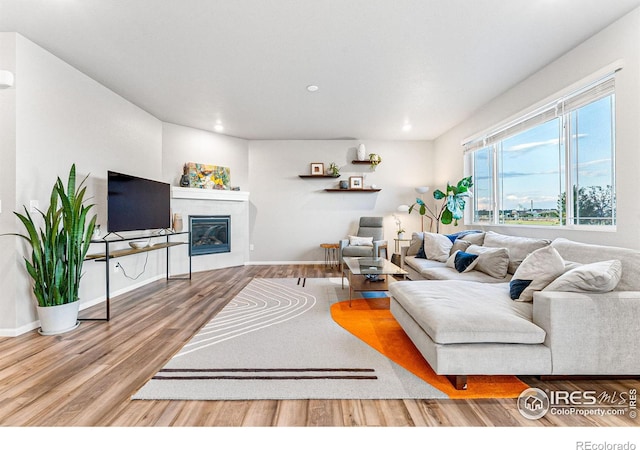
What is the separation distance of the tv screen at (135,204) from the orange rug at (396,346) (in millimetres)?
2722

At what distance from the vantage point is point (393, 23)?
2.47m

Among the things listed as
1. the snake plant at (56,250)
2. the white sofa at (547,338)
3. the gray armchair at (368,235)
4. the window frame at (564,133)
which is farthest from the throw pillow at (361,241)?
the snake plant at (56,250)

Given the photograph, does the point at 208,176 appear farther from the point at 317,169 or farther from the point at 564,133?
the point at 564,133

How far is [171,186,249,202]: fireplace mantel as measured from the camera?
5203mm

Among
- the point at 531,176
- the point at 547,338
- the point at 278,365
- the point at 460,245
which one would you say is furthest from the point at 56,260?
the point at 531,176

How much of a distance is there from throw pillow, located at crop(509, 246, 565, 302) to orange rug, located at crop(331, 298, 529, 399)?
0.63 m

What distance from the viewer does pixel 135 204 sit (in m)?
3.79

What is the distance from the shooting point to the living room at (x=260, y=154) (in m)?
2.61

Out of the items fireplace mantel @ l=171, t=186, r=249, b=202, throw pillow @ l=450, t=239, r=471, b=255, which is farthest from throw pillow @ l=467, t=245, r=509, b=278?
fireplace mantel @ l=171, t=186, r=249, b=202

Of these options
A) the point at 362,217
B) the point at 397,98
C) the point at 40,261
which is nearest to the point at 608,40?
the point at 397,98

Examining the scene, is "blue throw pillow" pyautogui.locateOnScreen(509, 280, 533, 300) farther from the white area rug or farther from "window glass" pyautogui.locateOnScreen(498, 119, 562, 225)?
"window glass" pyautogui.locateOnScreen(498, 119, 562, 225)

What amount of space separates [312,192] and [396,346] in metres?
4.43

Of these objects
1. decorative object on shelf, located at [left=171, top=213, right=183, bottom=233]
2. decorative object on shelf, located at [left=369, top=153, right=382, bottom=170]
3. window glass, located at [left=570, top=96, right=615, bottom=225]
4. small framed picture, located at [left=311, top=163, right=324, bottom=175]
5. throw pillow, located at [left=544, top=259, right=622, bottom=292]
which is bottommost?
throw pillow, located at [left=544, top=259, right=622, bottom=292]

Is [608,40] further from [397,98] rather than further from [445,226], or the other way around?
[445,226]
